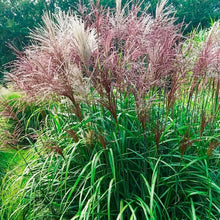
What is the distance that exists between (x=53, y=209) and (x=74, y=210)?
18 cm

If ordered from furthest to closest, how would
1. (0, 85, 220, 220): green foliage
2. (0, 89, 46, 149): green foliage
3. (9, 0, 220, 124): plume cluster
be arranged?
(0, 89, 46, 149): green foliage < (0, 85, 220, 220): green foliage < (9, 0, 220, 124): plume cluster

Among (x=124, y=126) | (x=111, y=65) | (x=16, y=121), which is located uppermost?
(x=111, y=65)

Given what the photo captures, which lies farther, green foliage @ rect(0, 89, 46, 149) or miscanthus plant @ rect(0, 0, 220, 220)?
green foliage @ rect(0, 89, 46, 149)

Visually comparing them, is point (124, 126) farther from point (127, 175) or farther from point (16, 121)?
point (16, 121)

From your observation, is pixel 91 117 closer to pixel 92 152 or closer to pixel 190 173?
pixel 92 152

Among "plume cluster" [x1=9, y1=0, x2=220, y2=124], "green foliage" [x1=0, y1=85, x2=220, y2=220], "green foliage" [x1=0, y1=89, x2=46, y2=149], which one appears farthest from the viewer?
"green foliage" [x1=0, y1=89, x2=46, y2=149]

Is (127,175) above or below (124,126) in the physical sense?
below

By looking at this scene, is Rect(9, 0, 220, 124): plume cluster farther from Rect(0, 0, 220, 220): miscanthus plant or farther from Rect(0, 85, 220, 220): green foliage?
Rect(0, 85, 220, 220): green foliage

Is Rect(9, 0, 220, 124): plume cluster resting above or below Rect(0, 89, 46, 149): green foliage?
above

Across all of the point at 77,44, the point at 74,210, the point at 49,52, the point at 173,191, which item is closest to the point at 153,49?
the point at 77,44

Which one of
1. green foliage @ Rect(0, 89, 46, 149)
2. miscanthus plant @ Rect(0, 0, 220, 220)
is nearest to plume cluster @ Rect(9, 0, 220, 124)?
miscanthus plant @ Rect(0, 0, 220, 220)

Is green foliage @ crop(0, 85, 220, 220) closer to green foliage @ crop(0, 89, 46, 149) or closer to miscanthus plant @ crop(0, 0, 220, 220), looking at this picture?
miscanthus plant @ crop(0, 0, 220, 220)

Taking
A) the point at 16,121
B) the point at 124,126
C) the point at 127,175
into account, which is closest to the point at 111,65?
the point at 124,126

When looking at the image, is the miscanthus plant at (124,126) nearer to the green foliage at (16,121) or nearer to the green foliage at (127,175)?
the green foliage at (127,175)
